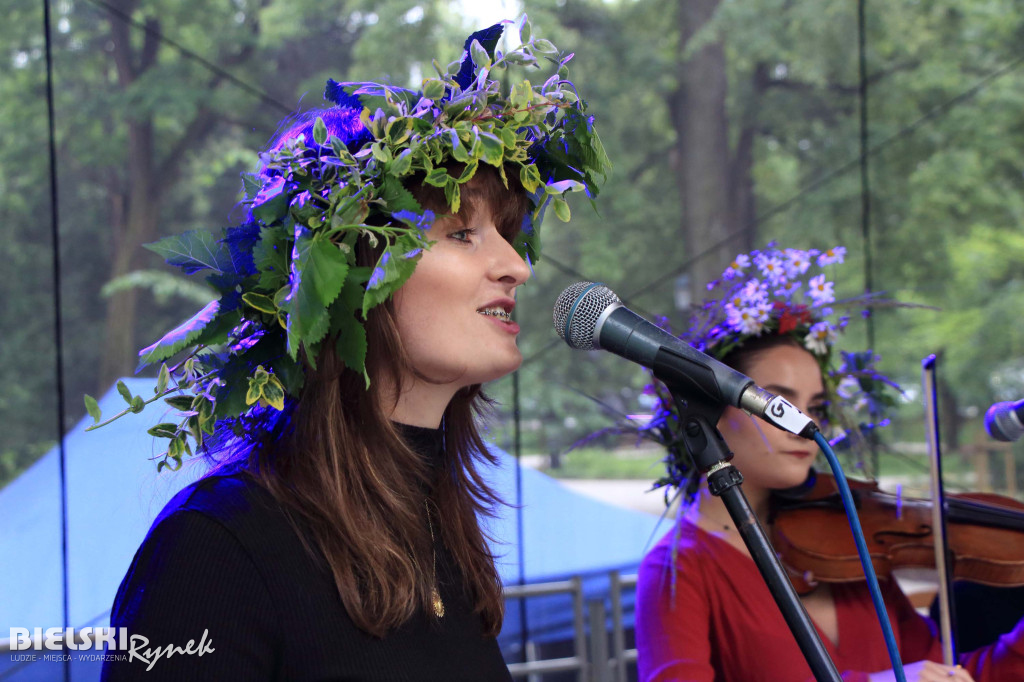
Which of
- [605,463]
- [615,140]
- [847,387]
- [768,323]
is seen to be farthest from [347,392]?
[615,140]

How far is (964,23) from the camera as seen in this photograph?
733 centimetres

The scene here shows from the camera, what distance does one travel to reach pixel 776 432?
1801 millimetres

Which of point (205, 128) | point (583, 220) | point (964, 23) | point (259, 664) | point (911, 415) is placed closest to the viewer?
point (259, 664)

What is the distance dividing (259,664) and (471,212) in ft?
2.01

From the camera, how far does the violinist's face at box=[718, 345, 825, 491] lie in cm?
181

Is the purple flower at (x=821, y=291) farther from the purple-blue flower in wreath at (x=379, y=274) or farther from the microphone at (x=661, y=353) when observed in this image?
the purple-blue flower in wreath at (x=379, y=274)

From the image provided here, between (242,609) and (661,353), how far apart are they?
55cm

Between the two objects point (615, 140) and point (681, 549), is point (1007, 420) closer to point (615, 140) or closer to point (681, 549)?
point (681, 549)

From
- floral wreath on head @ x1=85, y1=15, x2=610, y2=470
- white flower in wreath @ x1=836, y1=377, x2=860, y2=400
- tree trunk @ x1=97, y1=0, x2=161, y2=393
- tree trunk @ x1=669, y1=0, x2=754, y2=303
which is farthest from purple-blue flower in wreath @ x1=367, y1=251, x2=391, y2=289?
tree trunk @ x1=669, y1=0, x2=754, y2=303

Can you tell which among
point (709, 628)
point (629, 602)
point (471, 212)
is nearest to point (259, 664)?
point (471, 212)

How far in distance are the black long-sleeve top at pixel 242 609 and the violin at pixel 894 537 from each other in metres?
0.97

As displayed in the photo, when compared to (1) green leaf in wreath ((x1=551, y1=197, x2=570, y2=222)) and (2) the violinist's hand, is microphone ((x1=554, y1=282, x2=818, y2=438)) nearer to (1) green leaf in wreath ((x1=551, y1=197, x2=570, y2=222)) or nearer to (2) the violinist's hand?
(1) green leaf in wreath ((x1=551, y1=197, x2=570, y2=222))

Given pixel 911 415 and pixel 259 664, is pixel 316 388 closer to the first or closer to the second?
pixel 259 664

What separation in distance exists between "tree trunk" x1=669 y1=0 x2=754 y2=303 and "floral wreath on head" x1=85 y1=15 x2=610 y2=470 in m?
5.23
